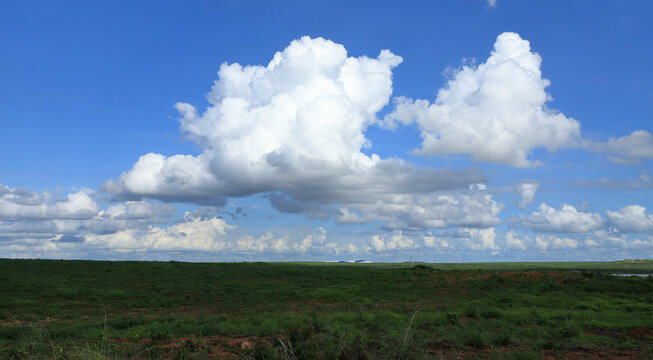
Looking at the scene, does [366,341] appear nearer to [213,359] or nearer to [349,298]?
[213,359]

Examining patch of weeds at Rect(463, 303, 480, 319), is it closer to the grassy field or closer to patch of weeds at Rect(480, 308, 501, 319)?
the grassy field

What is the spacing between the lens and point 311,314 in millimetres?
23000

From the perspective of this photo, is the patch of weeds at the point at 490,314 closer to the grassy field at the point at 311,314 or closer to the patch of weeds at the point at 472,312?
the grassy field at the point at 311,314

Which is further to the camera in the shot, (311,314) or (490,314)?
(311,314)

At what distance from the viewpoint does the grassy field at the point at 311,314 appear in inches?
450

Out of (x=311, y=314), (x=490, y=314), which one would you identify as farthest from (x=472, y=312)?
(x=311, y=314)

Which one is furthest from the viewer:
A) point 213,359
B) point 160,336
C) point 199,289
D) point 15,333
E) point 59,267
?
point 59,267

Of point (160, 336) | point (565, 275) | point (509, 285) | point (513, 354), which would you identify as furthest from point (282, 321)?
point (565, 275)

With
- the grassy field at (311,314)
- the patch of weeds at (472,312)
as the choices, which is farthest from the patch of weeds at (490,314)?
the patch of weeds at (472,312)

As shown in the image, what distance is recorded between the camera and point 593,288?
36.4 m

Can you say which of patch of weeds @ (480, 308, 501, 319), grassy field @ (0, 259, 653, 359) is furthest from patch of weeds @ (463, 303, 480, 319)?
patch of weeds @ (480, 308, 501, 319)

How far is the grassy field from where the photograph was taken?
1142 cm

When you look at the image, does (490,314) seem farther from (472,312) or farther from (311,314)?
(311,314)

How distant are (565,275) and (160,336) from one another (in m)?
39.6
